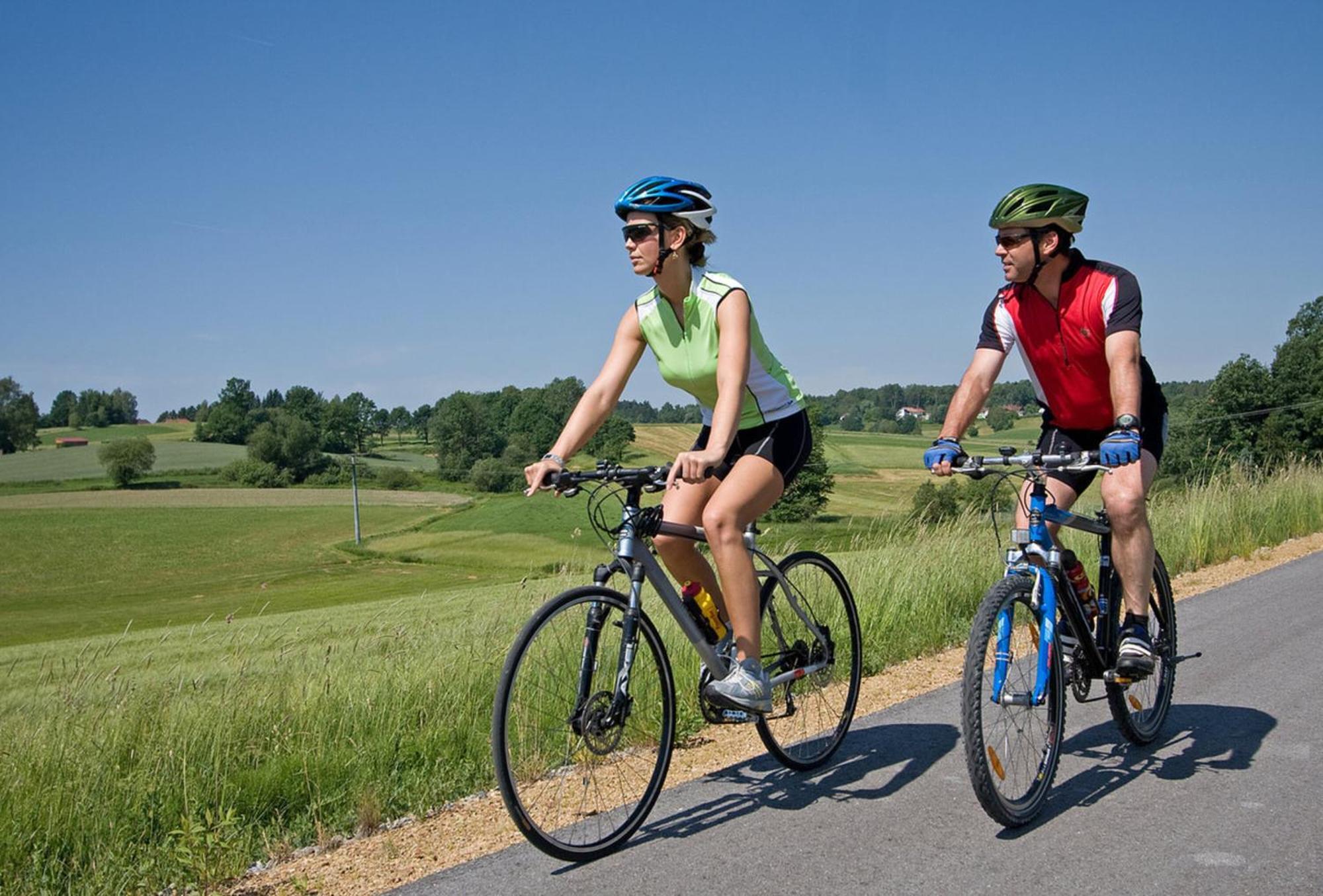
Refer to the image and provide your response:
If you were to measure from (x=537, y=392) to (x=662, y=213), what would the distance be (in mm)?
49469

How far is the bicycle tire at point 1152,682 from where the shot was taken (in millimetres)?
4578

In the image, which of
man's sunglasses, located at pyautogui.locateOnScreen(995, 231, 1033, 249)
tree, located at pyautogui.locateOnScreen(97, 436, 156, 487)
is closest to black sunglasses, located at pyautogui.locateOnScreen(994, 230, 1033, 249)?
man's sunglasses, located at pyautogui.locateOnScreen(995, 231, 1033, 249)

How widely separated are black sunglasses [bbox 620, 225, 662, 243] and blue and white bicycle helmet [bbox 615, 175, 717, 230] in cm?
5

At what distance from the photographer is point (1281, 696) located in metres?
5.38

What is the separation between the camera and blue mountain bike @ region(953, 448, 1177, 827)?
3.65 m

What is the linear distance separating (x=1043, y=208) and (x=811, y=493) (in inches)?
2331

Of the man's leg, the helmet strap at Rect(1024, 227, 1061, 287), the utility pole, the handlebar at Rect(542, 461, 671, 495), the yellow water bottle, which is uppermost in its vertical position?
the helmet strap at Rect(1024, 227, 1061, 287)

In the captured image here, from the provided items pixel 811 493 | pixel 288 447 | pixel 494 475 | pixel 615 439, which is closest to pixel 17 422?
pixel 288 447

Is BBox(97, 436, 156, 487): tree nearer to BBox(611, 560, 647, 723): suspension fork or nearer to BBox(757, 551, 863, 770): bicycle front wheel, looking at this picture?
BBox(757, 551, 863, 770): bicycle front wheel

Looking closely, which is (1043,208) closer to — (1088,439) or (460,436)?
(1088,439)

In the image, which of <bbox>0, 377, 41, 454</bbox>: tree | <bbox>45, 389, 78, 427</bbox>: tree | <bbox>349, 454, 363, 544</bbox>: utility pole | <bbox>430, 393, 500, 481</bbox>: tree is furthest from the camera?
<bbox>45, 389, 78, 427</bbox>: tree

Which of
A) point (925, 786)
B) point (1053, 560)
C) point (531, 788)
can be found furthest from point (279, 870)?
point (1053, 560)

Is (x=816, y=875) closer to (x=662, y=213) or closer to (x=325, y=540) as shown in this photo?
(x=662, y=213)

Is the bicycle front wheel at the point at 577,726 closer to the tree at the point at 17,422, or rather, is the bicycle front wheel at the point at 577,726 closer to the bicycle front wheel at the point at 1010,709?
the bicycle front wheel at the point at 1010,709
